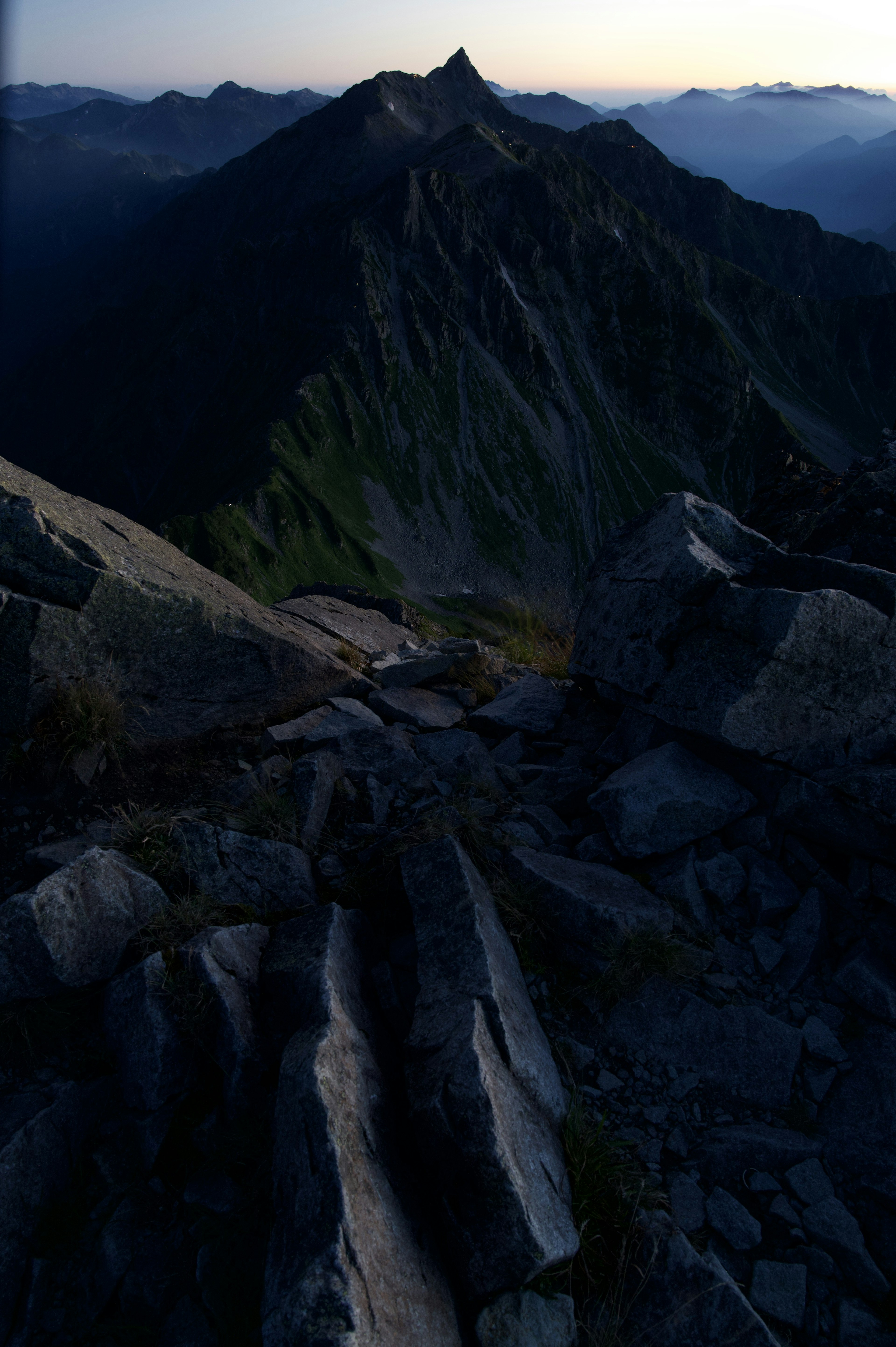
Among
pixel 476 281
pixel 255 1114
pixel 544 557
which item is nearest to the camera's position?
pixel 255 1114

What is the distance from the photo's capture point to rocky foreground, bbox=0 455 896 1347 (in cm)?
382

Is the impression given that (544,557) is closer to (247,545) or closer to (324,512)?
(324,512)

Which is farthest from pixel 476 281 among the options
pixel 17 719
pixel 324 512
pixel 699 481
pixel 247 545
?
pixel 17 719

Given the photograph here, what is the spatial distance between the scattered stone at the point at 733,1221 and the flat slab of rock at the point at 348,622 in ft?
28.4

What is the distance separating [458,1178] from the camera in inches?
155

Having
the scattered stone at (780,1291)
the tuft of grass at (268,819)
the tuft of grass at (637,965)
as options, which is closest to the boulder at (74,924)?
the tuft of grass at (268,819)

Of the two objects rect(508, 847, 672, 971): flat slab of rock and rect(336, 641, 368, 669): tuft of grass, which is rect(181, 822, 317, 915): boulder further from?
rect(336, 641, 368, 669): tuft of grass

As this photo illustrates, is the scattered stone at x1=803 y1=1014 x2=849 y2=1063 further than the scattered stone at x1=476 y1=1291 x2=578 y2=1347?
Yes

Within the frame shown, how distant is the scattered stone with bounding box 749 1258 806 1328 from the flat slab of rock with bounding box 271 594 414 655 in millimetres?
9046

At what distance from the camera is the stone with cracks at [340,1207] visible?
325 cm

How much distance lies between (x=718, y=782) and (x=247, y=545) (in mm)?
103285

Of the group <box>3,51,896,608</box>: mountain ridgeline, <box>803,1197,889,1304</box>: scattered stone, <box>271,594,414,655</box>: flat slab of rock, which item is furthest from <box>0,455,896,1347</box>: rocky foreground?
<box>3,51,896,608</box>: mountain ridgeline

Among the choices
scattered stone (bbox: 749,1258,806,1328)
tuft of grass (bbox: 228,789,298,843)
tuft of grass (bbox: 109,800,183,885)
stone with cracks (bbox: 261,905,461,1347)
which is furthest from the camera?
tuft of grass (bbox: 228,789,298,843)

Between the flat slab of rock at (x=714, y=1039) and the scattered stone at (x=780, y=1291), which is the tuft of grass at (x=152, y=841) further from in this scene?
the scattered stone at (x=780, y=1291)
